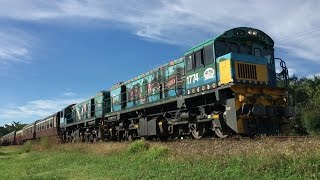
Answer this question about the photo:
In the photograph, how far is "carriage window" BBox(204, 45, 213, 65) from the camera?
49.6 feet

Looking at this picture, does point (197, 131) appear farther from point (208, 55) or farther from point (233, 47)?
point (233, 47)

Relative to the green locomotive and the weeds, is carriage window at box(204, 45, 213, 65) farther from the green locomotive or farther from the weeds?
the weeds

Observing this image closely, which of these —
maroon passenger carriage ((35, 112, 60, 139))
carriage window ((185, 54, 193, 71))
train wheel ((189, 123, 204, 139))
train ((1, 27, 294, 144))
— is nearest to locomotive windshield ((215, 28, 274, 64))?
train ((1, 27, 294, 144))

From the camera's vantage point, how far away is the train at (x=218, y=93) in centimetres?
1395

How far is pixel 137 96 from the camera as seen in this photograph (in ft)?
72.6

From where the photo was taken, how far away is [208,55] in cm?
1531

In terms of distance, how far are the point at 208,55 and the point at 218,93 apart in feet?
6.09

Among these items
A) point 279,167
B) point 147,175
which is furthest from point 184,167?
point 279,167

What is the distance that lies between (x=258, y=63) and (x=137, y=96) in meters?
8.86

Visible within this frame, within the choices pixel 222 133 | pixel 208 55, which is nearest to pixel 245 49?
pixel 208 55

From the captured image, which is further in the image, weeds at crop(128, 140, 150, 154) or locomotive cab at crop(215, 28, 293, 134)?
weeds at crop(128, 140, 150, 154)

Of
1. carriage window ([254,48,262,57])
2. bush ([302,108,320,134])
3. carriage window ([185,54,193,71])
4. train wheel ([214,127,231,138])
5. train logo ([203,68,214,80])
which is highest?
carriage window ([254,48,262,57])

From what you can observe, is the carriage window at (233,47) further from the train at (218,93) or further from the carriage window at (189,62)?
the carriage window at (189,62)

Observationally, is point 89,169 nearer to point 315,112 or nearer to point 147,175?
point 147,175
